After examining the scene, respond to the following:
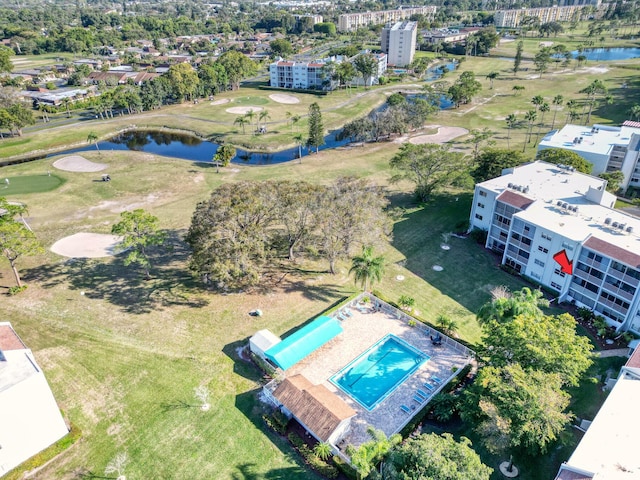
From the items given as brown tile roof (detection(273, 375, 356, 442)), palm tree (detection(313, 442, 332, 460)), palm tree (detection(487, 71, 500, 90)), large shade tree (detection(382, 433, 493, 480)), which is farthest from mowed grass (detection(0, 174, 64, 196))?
palm tree (detection(487, 71, 500, 90))

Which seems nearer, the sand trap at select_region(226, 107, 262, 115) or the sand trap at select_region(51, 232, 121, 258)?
the sand trap at select_region(51, 232, 121, 258)

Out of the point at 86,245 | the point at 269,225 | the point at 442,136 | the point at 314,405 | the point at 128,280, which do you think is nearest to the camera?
the point at 314,405

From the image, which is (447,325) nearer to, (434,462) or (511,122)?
(434,462)

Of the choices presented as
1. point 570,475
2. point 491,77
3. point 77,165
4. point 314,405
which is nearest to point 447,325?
point 314,405

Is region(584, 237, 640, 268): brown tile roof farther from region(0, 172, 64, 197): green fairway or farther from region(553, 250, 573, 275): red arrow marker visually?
region(0, 172, 64, 197): green fairway

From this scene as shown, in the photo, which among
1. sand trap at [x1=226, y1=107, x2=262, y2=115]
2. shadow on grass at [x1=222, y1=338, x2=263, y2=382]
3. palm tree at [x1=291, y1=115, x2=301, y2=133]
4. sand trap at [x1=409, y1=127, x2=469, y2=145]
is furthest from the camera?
sand trap at [x1=226, y1=107, x2=262, y2=115]
